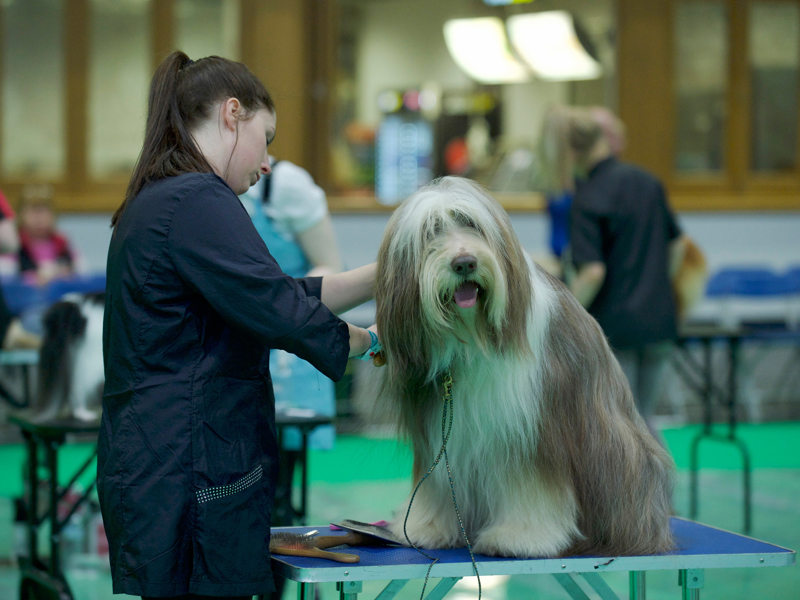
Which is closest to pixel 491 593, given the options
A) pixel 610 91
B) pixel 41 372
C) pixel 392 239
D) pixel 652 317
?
pixel 652 317

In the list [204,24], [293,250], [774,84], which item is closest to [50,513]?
[293,250]

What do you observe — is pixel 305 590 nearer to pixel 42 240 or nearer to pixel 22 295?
pixel 22 295

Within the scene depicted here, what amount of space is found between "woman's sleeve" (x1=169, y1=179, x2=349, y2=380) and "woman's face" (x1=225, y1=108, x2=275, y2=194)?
108 mm

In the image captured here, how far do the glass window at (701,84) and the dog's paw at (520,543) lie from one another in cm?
674

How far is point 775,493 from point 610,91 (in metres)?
4.24

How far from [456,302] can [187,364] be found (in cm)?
52

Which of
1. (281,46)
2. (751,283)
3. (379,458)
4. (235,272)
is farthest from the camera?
(281,46)

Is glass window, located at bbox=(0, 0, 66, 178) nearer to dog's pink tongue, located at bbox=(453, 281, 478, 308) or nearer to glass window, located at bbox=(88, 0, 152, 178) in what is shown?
glass window, located at bbox=(88, 0, 152, 178)

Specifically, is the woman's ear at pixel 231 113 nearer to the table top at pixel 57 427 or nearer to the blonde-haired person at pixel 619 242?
the table top at pixel 57 427

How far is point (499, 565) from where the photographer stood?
6.15ft

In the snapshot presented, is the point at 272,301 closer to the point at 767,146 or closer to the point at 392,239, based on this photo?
the point at 392,239

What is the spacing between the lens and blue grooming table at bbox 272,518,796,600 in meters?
1.84

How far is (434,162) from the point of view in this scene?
893 cm

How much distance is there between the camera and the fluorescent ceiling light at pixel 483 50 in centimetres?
863
